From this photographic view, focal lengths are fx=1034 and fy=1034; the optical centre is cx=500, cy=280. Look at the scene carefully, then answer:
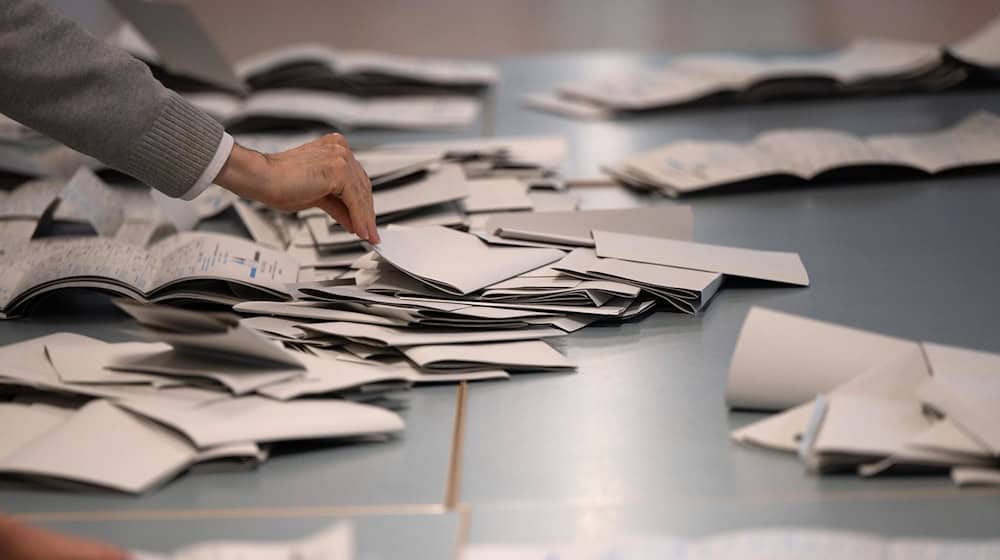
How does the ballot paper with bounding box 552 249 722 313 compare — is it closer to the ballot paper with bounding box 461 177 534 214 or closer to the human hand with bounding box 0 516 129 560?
the ballot paper with bounding box 461 177 534 214

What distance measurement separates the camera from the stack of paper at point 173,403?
3.47 ft

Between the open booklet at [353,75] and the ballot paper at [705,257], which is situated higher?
the open booklet at [353,75]

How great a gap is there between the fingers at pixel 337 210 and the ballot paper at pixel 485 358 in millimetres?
315

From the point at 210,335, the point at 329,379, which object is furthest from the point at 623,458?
the point at 210,335

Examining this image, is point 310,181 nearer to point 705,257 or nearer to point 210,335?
point 210,335

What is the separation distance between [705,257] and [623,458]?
0.55 m

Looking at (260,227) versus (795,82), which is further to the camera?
(795,82)

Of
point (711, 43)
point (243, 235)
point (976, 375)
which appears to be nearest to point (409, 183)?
point (243, 235)

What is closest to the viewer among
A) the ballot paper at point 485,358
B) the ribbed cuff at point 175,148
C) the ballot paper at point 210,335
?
the ballot paper at point 210,335

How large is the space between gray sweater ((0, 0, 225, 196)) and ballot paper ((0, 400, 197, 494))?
38 centimetres

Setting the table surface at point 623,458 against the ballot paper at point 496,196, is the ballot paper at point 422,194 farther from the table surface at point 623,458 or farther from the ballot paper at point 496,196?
the table surface at point 623,458

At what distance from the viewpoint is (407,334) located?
1.32 metres

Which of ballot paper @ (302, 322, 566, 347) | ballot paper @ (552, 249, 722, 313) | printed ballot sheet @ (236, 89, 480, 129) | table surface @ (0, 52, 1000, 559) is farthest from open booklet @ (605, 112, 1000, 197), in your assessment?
ballot paper @ (302, 322, 566, 347)

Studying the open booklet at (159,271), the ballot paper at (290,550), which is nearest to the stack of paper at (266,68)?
the open booklet at (159,271)
